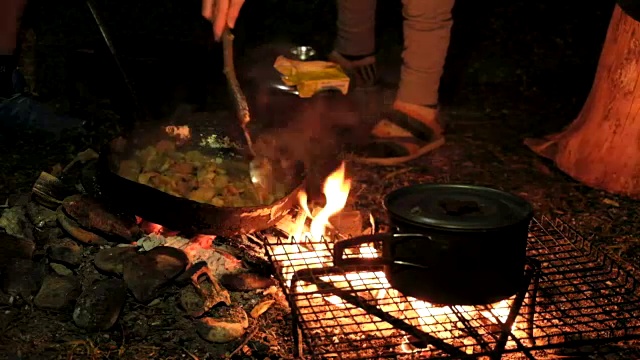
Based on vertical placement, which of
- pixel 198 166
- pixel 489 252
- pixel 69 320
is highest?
pixel 489 252

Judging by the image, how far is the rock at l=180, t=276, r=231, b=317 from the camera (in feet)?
9.35

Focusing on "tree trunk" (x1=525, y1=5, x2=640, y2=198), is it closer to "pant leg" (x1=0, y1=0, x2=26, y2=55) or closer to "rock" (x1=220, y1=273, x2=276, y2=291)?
"rock" (x1=220, y1=273, x2=276, y2=291)

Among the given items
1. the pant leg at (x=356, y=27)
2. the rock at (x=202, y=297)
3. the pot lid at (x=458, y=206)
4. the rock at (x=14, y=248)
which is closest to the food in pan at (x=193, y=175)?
the rock at (x=202, y=297)

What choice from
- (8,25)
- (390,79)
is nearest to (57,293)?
(8,25)

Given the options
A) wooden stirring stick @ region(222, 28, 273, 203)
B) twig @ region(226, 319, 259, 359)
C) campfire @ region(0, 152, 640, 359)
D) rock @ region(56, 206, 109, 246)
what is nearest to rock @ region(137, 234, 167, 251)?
campfire @ region(0, 152, 640, 359)

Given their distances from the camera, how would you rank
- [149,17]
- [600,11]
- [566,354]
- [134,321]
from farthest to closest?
[600,11]
[149,17]
[134,321]
[566,354]

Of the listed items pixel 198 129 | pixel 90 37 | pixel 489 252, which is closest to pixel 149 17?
pixel 90 37

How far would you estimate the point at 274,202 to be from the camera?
123 inches

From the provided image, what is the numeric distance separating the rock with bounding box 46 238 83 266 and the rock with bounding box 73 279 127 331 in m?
0.29

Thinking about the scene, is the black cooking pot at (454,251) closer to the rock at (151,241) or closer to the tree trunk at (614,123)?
the rock at (151,241)

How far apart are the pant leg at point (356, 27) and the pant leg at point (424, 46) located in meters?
0.83

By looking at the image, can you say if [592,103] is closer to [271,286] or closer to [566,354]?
[566,354]

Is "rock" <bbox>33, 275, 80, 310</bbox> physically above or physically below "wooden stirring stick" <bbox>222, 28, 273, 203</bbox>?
below

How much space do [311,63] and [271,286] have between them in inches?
86.6
